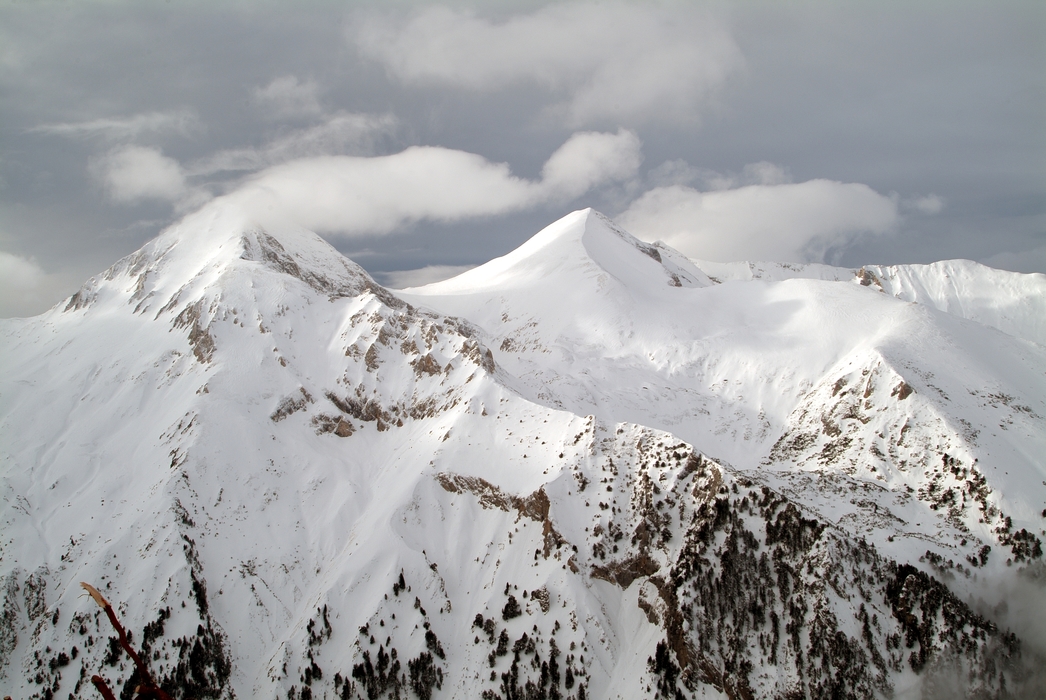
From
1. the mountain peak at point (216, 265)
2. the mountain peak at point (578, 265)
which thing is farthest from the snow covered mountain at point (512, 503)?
the mountain peak at point (578, 265)

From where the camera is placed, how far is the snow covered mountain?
68.5 meters

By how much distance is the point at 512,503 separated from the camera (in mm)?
92312

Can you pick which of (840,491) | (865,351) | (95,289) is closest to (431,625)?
(840,491)

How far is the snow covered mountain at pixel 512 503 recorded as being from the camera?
6850 centimetres

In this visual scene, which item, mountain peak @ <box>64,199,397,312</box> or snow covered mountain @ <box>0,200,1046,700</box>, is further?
mountain peak @ <box>64,199,397,312</box>

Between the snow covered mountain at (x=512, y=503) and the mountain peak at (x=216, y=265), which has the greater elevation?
the mountain peak at (x=216, y=265)

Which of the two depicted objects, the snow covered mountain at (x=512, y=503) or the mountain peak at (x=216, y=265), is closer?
the snow covered mountain at (x=512, y=503)

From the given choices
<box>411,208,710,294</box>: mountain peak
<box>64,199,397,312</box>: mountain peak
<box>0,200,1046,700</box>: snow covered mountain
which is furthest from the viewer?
<box>411,208,710,294</box>: mountain peak

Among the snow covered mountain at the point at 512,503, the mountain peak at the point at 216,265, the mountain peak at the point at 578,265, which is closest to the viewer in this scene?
the snow covered mountain at the point at 512,503

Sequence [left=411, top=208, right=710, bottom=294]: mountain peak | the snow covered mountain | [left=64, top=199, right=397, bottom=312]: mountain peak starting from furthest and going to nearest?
[left=411, top=208, right=710, bottom=294]: mountain peak → [left=64, top=199, right=397, bottom=312]: mountain peak → the snow covered mountain

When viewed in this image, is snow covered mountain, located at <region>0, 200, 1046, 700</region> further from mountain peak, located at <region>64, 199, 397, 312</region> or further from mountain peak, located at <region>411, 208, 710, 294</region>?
mountain peak, located at <region>411, 208, 710, 294</region>

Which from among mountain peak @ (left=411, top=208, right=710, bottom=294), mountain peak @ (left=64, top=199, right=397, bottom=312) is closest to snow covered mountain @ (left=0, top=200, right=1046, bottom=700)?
mountain peak @ (left=64, top=199, right=397, bottom=312)

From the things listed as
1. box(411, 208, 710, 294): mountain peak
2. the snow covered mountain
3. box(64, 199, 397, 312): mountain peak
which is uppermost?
box(411, 208, 710, 294): mountain peak

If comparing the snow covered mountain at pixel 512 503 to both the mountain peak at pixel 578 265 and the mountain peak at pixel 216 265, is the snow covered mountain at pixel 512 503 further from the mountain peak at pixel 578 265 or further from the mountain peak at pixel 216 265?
the mountain peak at pixel 578 265
